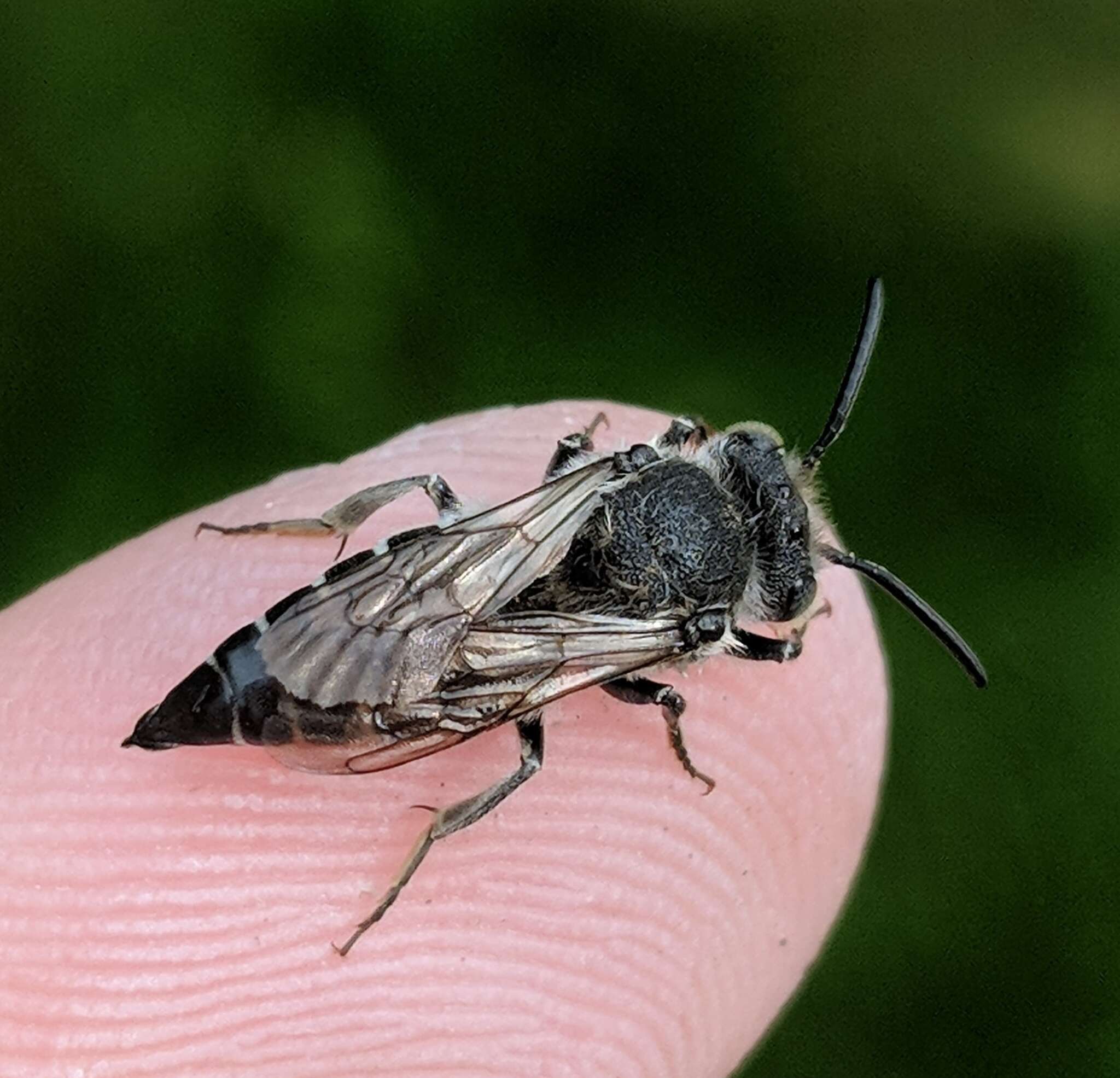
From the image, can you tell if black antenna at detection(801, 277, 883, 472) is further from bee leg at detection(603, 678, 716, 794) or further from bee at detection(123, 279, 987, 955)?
bee leg at detection(603, 678, 716, 794)

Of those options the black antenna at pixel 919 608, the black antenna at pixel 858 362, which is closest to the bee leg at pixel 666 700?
the black antenna at pixel 919 608

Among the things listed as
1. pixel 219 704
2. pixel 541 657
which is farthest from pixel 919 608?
pixel 219 704

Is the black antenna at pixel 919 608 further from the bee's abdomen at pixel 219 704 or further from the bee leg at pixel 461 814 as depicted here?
the bee's abdomen at pixel 219 704

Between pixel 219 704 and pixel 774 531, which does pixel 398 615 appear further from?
pixel 774 531

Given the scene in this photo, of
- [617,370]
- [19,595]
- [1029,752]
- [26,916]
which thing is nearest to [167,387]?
[19,595]

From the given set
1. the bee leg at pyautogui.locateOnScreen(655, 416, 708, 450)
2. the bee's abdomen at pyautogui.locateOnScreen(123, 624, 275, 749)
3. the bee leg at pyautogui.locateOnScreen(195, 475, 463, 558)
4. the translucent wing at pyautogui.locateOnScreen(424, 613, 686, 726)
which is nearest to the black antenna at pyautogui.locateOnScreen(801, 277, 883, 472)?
the bee leg at pyautogui.locateOnScreen(655, 416, 708, 450)

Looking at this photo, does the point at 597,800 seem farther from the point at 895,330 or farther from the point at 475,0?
the point at 475,0

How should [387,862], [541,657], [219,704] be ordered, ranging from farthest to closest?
[387,862] < [541,657] < [219,704]
